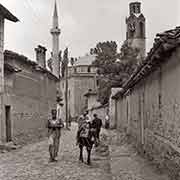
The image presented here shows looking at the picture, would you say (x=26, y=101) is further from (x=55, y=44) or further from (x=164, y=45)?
(x=55, y=44)

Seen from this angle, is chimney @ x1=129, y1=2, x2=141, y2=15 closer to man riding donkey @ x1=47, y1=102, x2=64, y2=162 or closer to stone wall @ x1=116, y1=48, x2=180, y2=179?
man riding donkey @ x1=47, y1=102, x2=64, y2=162

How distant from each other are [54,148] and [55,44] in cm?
4844

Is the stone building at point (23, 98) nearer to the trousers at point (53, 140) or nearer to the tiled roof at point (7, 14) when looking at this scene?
the tiled roof at point (7, 14)

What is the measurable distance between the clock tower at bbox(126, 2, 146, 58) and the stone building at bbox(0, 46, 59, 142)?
143 ft

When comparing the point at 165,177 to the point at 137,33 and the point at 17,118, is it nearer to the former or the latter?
the point at 17,118

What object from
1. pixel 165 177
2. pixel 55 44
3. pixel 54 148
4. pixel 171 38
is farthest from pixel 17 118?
pixel 55 44

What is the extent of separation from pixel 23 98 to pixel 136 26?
171ft

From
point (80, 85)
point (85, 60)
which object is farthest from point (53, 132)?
point (85, 60)

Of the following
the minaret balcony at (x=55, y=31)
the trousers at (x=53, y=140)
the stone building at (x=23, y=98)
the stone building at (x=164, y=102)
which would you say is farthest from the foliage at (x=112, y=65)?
the stone building at (x=164, y=102)

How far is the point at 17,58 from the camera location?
20.5m

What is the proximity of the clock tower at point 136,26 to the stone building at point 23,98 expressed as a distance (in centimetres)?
4366

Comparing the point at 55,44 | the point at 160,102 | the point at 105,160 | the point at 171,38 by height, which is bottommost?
the point at 105,160

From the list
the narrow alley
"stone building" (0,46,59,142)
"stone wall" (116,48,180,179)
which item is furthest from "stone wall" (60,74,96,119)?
"stone wall" (116,48,180,179)

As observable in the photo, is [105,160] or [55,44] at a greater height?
[55,44]
